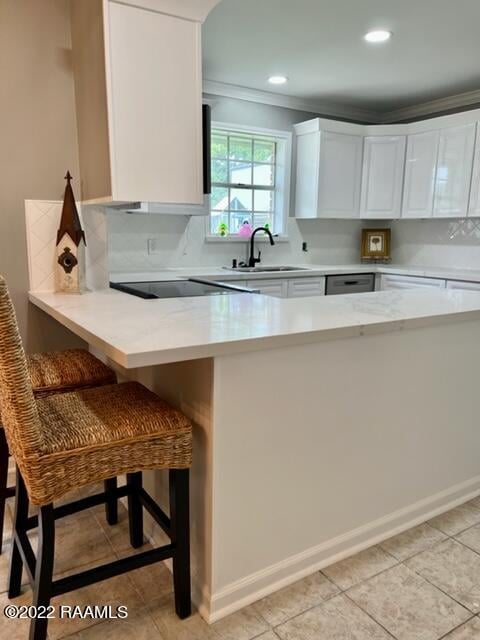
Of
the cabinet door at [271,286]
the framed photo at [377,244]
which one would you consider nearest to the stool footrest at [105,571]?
the cabinet door at [271,286]

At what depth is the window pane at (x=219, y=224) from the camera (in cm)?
442

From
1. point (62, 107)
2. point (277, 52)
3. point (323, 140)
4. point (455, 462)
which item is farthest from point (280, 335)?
point (323, 140)

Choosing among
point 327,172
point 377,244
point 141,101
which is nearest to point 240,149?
point 327,172

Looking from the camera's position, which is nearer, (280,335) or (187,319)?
(280,335)

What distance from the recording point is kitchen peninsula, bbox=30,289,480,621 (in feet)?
4.80

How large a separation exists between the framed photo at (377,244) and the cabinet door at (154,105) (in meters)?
3.45

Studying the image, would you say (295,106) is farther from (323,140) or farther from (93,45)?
(93,45)

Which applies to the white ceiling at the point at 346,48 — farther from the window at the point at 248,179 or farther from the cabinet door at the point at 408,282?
the cabinet door at the point at 408,282

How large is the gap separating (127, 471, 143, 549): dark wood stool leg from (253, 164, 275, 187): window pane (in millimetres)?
3507

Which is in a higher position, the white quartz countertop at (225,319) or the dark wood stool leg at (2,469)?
the white quartz countertop at (225,319)

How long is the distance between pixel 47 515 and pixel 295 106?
4.34 metres

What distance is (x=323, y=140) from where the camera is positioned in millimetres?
4410

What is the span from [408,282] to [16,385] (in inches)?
151

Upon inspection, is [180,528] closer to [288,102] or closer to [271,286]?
[271,286]
